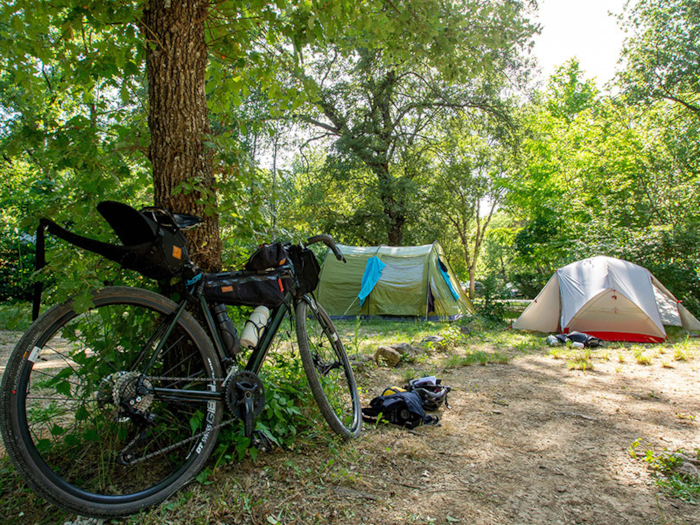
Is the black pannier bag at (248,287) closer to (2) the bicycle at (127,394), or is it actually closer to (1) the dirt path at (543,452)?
(2) the bicycle at (127,394)

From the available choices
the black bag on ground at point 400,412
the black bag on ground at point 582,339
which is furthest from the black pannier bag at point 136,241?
the black bag on ground at point 582,339

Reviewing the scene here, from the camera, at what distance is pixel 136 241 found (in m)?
1.72

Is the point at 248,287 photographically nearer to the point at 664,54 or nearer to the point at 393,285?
the point at 393,285

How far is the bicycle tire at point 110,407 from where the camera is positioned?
1.40 m

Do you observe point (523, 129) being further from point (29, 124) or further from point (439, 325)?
point (29, 124)

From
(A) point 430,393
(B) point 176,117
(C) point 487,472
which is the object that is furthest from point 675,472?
(B) point 176,117

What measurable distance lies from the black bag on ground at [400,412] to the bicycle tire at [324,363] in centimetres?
18

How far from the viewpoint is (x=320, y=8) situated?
235cm

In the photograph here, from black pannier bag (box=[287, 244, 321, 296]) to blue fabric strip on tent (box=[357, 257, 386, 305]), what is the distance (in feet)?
23.0

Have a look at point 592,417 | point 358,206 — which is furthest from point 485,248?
point 592,417

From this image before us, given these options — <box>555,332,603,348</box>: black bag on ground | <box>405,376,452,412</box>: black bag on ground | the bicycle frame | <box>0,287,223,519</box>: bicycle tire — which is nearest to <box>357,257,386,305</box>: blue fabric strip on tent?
<box>555,332,603,348</box>: black bag on ground

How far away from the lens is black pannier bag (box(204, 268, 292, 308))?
1.94m

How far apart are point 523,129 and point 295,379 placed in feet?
41.0

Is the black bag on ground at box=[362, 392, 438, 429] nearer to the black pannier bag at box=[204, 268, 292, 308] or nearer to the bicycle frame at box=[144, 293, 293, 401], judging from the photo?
the bicycle frame at box=[144, 293, 293, 401]
